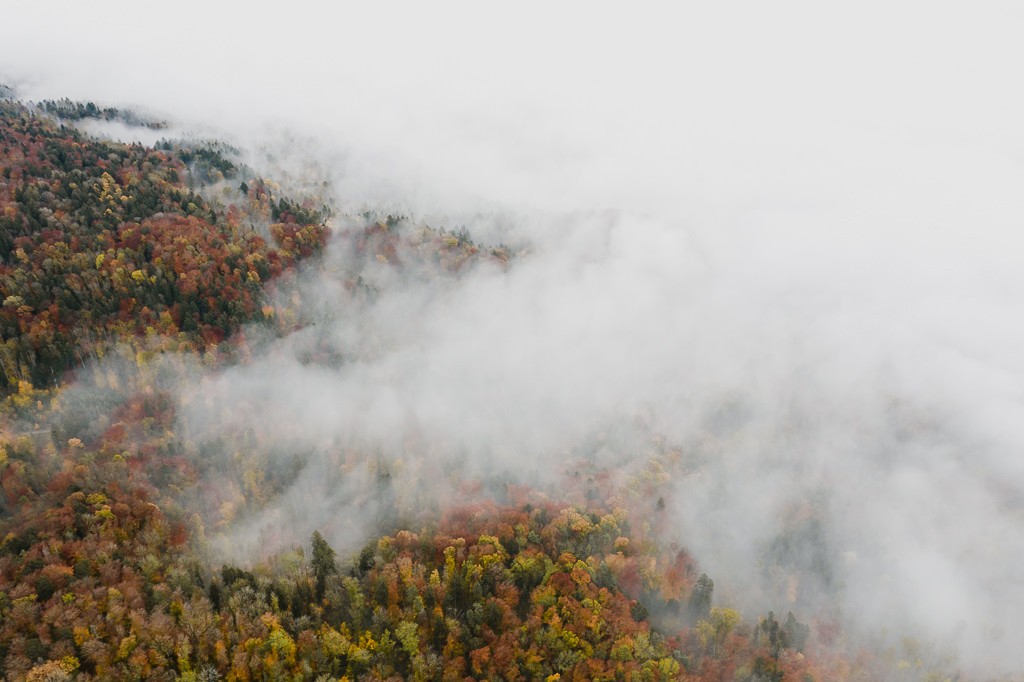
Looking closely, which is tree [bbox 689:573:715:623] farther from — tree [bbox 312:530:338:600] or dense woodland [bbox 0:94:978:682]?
tree [bbox 312:530:338:600]

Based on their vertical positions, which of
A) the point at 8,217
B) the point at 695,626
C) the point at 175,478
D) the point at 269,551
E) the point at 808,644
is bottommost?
the point at 808,644

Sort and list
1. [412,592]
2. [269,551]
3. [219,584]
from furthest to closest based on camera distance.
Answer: [269,551] → [412,592] → [219,584]

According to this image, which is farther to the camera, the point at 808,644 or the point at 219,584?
the point at 808,644

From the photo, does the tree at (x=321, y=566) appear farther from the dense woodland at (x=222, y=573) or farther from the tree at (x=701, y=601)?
the tree at (x=701, y=601)

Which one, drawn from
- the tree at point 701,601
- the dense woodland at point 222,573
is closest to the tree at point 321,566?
the dense woodland at point 222,573

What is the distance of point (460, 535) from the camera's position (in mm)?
172250

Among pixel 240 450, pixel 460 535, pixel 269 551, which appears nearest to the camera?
pixel 269 551

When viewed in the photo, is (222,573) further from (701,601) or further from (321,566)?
(701,601)

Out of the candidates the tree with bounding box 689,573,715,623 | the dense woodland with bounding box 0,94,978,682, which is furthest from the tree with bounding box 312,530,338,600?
the tree with bounding box 689,573,715,623

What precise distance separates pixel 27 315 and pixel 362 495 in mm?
124589

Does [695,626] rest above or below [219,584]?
below

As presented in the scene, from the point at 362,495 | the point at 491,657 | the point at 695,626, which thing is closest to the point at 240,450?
the point at 362,495

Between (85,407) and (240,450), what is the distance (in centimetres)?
4817

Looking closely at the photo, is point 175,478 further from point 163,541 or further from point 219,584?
point 219,584
